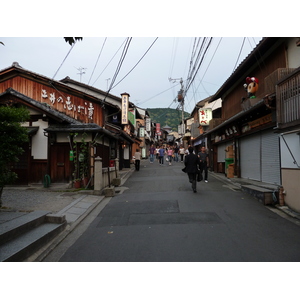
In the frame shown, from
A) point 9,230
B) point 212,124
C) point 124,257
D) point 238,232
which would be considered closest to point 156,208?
point 238,232

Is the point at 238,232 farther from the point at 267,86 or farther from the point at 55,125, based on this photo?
the point at 55,125

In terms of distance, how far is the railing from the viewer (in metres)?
6.61

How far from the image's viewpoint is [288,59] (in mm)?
9492

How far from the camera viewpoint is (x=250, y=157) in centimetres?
1234

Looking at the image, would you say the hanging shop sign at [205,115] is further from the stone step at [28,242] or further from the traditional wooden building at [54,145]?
the stone step at [28,242]

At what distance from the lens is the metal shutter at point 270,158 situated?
31.2 ft

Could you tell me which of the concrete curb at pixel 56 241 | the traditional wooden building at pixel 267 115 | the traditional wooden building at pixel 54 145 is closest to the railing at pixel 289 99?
the traditional wooden building at pixel 267 115

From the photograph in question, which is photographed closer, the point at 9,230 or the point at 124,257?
the point at 124,257

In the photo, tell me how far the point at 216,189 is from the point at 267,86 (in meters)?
5.07

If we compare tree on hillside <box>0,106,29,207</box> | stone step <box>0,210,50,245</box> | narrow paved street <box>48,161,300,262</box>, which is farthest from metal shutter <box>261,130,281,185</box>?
tree on hillside <box>0,106,29,207</box>

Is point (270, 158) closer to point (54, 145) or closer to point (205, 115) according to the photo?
point (54, 145)

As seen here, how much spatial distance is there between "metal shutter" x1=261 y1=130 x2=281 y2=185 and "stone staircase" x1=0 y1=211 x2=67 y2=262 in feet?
27.8

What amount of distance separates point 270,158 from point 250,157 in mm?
2245

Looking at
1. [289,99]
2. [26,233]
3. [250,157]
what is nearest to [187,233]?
[26,233]
